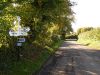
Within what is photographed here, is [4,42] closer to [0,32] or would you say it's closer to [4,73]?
[4,73]

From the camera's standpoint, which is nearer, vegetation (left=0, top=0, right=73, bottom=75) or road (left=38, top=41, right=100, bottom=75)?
vegetation (left=0, top=0, right=73, bottom=75)

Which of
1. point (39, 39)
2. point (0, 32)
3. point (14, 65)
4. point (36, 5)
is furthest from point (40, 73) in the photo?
point (39, 39)

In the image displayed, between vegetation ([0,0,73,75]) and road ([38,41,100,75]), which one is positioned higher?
vegetation ([0,0,73,75])

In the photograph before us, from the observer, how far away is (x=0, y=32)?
12.4m

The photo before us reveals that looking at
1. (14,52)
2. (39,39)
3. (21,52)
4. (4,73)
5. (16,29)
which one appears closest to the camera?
(4,73)

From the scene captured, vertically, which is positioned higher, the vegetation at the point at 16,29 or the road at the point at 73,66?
the vegetation at the point at 16,29

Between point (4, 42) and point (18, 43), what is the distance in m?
1.91

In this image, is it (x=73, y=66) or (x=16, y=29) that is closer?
(x=16, y=29)

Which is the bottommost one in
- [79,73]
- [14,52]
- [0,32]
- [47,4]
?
[79,73]

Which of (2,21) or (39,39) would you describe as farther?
(39,39)

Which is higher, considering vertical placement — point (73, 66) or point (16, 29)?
point (16, 29)

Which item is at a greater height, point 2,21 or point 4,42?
point 2,21

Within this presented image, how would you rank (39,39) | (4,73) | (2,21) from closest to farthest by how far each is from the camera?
(2,21)
(4,73)
(39,39)

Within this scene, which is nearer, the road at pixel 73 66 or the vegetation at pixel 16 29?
the vegetation at pixel 16 29
